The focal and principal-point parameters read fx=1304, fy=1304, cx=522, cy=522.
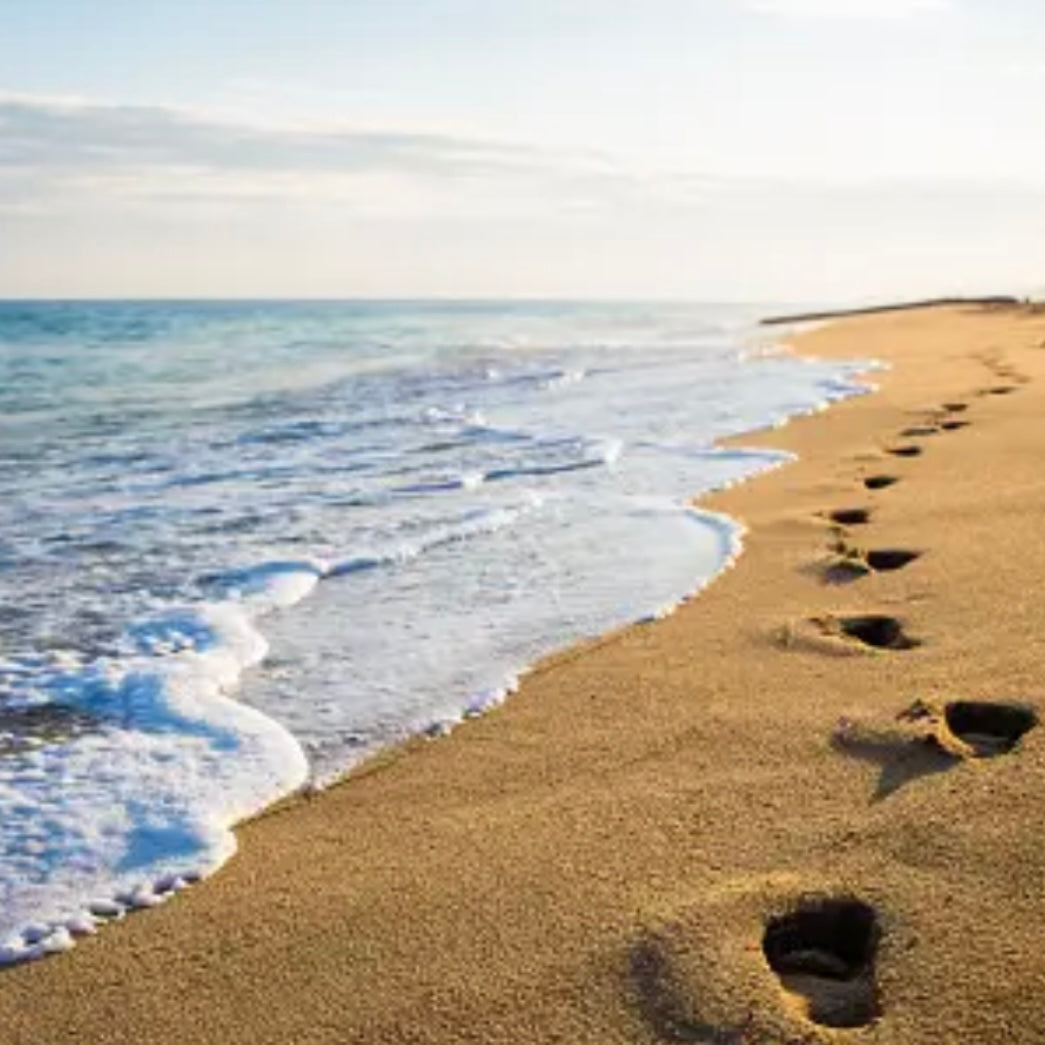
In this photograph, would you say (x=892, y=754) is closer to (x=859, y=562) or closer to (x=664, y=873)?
(x=664, y=873)

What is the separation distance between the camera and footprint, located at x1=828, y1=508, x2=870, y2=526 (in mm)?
6961

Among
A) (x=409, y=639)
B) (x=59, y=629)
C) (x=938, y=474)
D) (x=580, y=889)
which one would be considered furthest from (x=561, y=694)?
(x=938, y=474)

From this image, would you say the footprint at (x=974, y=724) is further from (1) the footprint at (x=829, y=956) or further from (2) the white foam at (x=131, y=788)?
(2) the white foam at (x=131, y=788)

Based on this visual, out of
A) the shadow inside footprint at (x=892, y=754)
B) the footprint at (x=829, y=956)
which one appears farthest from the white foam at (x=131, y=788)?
the shadow inside footprint at (x=892, y=754)

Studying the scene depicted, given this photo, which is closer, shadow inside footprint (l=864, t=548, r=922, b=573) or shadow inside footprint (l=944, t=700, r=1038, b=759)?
shadow inside footprint (l=944, t=700, r=1038, b=759)

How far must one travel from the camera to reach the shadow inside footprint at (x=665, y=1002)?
2367mm

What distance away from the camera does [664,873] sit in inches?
118

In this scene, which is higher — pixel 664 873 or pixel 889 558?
pixel 889 558

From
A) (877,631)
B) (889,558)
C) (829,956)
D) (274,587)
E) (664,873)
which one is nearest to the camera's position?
(829,956)

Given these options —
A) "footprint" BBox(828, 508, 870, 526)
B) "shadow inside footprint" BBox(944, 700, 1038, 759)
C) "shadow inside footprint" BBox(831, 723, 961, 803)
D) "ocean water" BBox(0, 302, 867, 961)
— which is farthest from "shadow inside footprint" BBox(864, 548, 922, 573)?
"shadow inside footprint" BBox(831, 723, 961, 803)

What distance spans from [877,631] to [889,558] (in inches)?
45.8

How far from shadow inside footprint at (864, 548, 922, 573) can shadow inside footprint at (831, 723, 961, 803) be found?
2.23 m

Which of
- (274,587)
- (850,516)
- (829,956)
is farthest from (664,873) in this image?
(850,516)

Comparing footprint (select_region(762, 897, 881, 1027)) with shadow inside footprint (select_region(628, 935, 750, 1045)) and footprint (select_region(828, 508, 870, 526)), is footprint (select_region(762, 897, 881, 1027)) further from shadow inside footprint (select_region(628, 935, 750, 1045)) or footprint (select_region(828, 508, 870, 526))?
footprint (select_region(828, 508, 870, 526))
